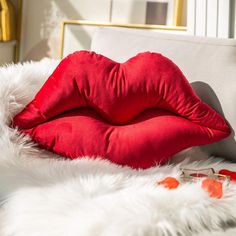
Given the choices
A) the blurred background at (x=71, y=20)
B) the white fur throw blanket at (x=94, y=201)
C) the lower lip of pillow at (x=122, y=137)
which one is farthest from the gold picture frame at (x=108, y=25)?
the white fur throw blanket at (x=94, y=201)

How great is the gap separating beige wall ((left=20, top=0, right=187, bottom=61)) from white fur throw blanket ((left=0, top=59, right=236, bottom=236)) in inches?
40.0

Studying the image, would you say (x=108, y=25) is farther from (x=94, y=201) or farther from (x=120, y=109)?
(x=94, y=201)

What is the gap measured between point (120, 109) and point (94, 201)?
42 cm

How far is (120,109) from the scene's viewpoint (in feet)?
3.53

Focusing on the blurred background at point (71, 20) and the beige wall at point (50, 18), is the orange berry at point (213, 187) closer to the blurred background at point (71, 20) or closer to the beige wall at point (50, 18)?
the blurred background at point (71, 20)

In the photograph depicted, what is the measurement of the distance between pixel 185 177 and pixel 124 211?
0.25m

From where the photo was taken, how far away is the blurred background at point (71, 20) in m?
1.73

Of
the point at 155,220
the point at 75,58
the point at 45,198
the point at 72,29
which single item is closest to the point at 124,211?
the point at 155,220

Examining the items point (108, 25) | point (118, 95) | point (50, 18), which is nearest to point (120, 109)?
point (118, 95)

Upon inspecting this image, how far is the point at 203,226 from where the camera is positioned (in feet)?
2.24

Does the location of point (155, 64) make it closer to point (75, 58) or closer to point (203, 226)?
point (75, 58)

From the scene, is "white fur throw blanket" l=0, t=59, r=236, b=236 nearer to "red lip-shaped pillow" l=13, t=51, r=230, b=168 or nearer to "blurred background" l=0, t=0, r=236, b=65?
"red lip-shaped pillow" l=13, t=51, r=230, b=168

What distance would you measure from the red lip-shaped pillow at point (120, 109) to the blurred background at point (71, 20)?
620mm

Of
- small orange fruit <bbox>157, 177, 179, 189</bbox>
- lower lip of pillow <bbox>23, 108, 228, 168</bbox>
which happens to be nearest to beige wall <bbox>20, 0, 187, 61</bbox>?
lower lip of pillow <bbox>23, 108, 228, 168</bbox>
